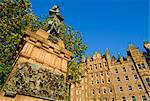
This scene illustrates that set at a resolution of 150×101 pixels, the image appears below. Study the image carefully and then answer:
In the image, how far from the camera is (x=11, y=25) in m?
14.5

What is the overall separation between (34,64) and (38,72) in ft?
1.34

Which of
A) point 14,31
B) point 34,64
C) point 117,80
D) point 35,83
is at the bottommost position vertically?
point 35,83

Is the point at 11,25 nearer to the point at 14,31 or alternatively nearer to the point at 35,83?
the point at 14,31

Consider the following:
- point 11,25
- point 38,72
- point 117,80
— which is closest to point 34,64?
point 38,72

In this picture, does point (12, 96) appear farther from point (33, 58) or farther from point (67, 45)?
point (67, 45)

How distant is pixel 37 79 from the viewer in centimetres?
507

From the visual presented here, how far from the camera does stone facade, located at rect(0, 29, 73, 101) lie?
4.46m

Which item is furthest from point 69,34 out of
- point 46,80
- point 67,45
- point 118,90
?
point 118,90

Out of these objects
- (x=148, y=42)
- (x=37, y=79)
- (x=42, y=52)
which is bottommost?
(x=37, y=79)

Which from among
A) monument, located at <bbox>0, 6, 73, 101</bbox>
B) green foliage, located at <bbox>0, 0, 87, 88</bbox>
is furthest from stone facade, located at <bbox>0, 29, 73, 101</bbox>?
green foliage, located at <bbox>0, 0, 87, 88</bbox>

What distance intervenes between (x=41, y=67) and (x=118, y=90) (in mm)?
36634

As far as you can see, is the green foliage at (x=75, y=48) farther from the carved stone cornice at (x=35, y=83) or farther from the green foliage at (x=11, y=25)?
the carved stone cornice at (x=35, y=83)

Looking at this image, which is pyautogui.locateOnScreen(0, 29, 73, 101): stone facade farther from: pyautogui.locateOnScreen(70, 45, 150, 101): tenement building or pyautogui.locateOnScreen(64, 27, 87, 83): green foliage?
pyautogui.locateOnScreen(70, 45, 150, 101): tenement building

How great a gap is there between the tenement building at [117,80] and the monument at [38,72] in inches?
1372
